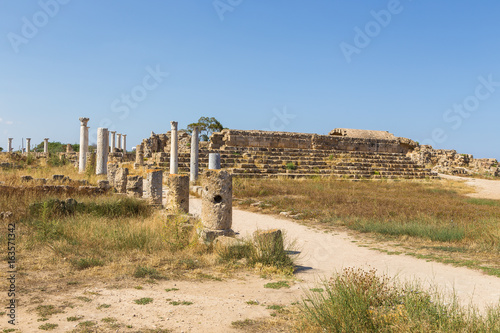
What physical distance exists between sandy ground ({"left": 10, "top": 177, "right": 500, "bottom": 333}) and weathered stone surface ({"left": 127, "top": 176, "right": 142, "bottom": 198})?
688cm

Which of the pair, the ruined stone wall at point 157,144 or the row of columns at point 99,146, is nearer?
the row of columns at point 99,146

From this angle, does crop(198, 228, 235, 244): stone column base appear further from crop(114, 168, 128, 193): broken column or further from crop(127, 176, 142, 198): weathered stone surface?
crop(114, 168, 128, 193): broken column

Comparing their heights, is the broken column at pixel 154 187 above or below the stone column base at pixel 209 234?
above

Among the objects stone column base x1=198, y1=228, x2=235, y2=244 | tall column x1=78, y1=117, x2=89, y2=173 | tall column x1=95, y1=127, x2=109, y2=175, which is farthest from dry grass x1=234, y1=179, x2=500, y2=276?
tall column x1=78, y1=117, x2=89, y2=173

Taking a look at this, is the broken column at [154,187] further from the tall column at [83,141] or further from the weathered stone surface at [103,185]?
the tall column at [83,141]

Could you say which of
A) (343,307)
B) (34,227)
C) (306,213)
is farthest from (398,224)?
(34,227)

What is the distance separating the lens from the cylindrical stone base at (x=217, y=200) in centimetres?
785

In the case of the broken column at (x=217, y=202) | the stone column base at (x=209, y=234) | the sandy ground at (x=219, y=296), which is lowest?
the sandy ground at (x=219, y=296)

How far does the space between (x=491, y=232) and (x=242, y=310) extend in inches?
264

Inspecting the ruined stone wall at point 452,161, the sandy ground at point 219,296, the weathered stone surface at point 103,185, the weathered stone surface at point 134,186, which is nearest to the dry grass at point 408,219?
the sandy ground at point 219,296

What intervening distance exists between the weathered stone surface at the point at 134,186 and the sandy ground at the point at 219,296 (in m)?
6.88

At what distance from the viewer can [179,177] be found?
32.9ft

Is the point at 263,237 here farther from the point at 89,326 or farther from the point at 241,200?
the point at 241,200

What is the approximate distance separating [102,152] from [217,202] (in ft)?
42.5
